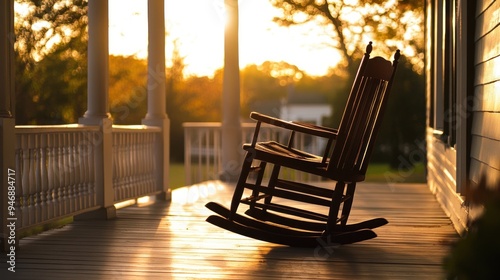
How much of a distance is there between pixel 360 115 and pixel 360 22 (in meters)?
9.85

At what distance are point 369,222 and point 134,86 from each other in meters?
14.1

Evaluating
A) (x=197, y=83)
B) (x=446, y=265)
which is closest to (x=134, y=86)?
(x=197, y=83)

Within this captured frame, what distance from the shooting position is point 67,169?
4.86 metres

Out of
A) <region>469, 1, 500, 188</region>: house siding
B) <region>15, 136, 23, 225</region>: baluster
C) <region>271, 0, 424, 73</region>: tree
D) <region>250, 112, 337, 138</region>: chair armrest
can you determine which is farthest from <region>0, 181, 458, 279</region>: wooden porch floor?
<region>271, 0, 424, 73</region>: tree

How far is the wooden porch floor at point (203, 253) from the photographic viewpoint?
3449 mm

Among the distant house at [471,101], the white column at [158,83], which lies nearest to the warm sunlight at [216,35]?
the white column at [158,83]

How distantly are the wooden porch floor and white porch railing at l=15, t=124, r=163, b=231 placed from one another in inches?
6.5

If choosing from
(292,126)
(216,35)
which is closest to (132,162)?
(292,126)

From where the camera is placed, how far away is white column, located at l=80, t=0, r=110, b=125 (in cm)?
538

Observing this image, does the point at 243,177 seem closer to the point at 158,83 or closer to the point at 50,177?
the point at 50,177

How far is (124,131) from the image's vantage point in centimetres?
583

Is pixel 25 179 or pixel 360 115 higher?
pixel 360 115

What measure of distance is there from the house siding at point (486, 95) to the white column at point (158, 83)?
3081 millimetres

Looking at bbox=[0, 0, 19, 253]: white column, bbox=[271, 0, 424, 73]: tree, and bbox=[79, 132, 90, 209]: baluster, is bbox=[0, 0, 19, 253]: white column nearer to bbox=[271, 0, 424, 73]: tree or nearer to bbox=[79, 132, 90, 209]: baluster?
bbox=[79, 132, 90, 209]: baluster
